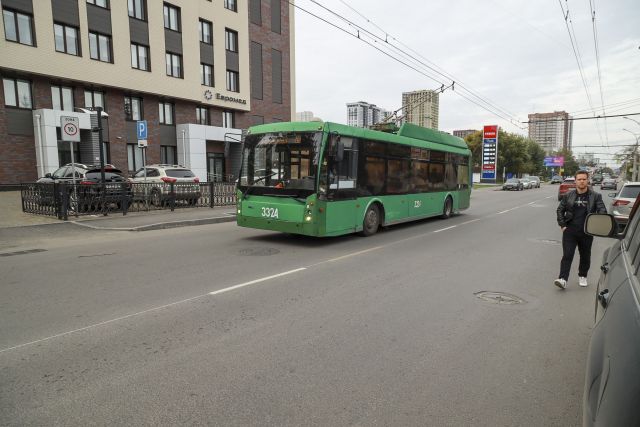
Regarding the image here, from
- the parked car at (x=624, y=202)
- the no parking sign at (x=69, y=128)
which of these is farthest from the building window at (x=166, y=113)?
the parked car at (x=624, y=202)

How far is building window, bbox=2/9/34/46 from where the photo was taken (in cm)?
2310

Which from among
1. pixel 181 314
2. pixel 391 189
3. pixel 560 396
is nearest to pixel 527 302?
pixel 560 396

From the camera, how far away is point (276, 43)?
40.2 metres

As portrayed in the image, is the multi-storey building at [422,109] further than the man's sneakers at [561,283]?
Yes

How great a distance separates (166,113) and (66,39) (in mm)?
8342

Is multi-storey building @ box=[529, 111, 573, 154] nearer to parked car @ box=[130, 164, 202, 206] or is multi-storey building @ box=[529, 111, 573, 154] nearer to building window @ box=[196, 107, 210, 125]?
building window @ box=[196, 107, 210, 125]

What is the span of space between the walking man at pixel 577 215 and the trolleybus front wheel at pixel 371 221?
5.35m

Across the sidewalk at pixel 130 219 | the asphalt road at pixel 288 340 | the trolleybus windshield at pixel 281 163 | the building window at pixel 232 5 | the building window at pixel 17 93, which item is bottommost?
the asphalt road at pixel 288 340

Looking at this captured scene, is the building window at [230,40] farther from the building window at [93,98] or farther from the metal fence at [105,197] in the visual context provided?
the metal fence at [105,197]

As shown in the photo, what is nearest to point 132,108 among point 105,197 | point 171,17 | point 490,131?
point 171,17

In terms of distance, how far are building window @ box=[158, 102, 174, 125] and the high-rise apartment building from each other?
14.3m

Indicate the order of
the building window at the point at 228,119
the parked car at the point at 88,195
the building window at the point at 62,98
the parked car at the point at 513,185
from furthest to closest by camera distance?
the parked car at the point at 513,185
the building window at the point at 228,119
the building window at the point at 62,98
the parked car at the point at 88,195

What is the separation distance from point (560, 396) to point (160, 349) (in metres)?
3.56

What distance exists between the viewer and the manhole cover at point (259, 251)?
28.1 ft
